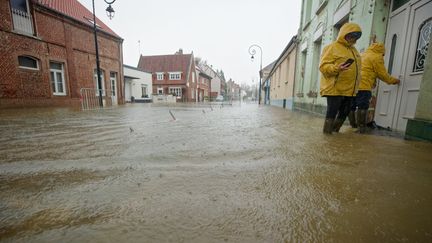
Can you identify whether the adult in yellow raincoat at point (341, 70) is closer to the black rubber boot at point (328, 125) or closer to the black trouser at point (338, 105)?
the black trouser at point (338, 105)

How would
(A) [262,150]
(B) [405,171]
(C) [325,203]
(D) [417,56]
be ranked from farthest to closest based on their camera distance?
(D) [417,56] → (A) [262,150] → (B) [405,171] → (C) [325,203]

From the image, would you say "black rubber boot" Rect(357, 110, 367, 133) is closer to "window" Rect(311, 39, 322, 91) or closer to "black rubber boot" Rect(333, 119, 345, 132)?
"black rubber boot" Rect(333, 119, 345, 132)

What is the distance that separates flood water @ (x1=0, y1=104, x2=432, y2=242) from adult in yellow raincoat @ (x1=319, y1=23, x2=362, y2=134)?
104 centimetres

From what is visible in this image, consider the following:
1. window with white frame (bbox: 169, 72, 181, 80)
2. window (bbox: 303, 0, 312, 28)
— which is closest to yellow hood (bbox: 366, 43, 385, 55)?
window (bbox: 303, 0, 312, 28)

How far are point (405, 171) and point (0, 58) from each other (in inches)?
513

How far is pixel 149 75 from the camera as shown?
24.3m

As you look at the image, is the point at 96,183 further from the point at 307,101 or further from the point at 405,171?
the point at 307,101

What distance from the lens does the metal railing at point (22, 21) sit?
892 centimetres

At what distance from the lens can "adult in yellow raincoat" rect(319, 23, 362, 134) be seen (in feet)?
9.43

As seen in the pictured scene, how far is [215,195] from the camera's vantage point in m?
1.25

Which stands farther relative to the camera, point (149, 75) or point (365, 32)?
point (149, 75)

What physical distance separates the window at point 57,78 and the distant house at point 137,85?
9.08 meters

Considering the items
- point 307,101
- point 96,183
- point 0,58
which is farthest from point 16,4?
point 307,101

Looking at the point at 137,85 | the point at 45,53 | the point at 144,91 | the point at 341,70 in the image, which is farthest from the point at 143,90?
the point at 341,70
